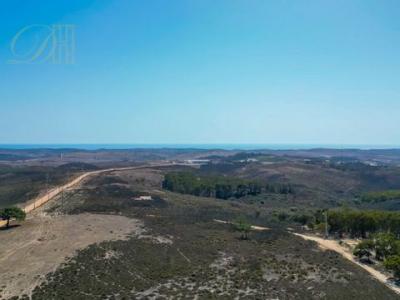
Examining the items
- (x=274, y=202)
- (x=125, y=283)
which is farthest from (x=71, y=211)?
(x=274, y=202)

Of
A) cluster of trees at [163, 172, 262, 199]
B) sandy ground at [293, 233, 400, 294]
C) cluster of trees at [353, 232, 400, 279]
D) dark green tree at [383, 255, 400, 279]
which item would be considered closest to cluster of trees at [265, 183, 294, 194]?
cluster of trees at [163, 172, 262, 199]

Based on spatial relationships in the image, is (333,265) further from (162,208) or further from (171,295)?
(162,208)

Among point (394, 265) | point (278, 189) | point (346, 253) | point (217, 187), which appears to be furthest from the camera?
point (278, 189)

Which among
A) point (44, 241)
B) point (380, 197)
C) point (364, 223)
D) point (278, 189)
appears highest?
point (44, 241)

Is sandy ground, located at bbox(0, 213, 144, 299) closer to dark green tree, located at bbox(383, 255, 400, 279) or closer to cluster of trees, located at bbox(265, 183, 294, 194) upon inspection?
dark green tree, located at bbox(383, 255, 400, 279)

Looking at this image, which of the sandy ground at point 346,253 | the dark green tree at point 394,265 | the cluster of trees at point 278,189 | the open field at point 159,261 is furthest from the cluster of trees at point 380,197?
the dark green tree at point 394,265

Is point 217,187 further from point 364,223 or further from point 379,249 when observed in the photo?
point 379,249

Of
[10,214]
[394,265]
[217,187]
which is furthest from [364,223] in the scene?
[217,187]
